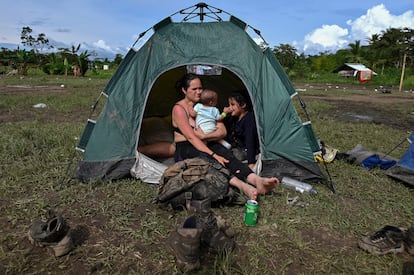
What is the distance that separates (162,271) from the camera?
2316 millimetres

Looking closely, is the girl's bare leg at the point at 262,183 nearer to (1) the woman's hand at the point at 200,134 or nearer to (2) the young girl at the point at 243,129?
(2) the young girl at the point at 243,129

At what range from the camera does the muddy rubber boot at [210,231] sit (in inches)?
97.7

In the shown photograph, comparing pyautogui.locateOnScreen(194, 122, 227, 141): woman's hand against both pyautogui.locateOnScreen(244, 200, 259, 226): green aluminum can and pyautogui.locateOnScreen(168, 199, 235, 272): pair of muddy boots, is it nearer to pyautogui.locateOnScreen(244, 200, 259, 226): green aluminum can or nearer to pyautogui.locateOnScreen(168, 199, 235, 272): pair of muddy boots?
pyautogui.locateOnScreen(244, 200, 259, 226): green aluminum can

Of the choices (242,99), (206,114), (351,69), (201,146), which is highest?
(351,69)

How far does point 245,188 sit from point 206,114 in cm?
107

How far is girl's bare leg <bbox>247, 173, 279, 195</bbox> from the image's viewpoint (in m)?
3.26

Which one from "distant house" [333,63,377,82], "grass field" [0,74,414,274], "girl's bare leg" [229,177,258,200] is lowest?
"grass field" [0,74,414,274]

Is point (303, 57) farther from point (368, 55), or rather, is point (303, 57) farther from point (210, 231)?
point (210, 231)

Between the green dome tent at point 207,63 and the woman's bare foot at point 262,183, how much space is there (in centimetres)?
49

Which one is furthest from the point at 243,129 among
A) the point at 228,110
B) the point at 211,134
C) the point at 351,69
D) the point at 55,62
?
the point at 351,69

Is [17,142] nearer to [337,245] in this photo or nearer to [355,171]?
[337,245]

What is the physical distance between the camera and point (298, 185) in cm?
375

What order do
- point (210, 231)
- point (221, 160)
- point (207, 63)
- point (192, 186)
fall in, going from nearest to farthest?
point (210, 231)
point (192, 186)
point (221, 160)
point (207, 63)

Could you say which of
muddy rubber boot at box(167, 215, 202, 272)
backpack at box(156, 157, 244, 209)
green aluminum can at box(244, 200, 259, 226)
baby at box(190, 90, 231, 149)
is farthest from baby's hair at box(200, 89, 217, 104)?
muddy rubber boot at box(167, 215, 202, 272)
